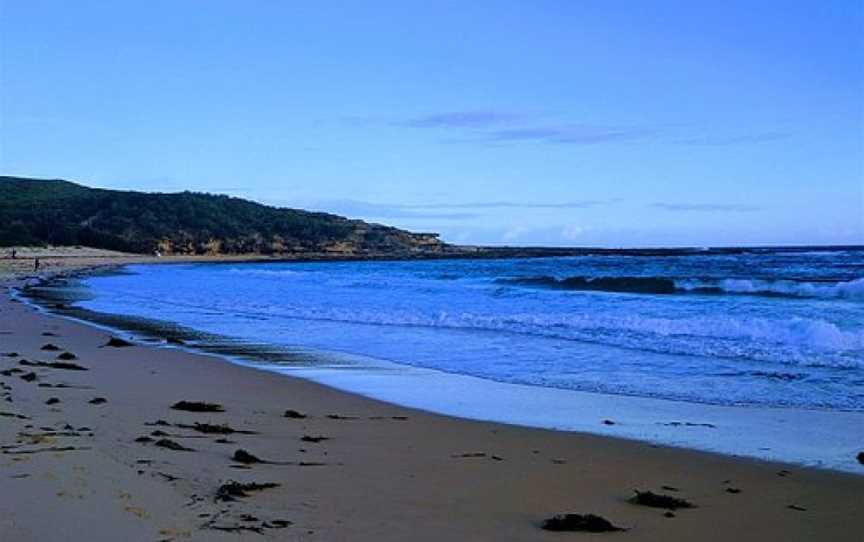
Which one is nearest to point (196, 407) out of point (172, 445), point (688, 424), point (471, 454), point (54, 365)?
point (172, 445)

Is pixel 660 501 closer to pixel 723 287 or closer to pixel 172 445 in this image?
pixel 172 445

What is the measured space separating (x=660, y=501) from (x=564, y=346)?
981 centimetres

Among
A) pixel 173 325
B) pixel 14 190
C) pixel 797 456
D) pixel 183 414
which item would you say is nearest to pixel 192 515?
pixel 183 414

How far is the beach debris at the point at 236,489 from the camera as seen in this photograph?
4988mm

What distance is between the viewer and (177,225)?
10994 centimetres

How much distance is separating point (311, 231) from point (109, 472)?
4644 inches

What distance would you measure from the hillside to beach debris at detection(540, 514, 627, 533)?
285 feet

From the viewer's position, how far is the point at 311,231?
122188 millimetres

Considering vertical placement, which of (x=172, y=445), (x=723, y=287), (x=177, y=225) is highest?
(x=177, y=225)

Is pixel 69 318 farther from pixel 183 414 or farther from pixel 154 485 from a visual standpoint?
pixel 154 485

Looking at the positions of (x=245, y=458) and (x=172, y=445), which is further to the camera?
(x=172, y=445)

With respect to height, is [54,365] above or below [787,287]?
below

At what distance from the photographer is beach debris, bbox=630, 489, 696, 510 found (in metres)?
5.27

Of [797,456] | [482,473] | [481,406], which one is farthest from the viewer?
[481,406]
